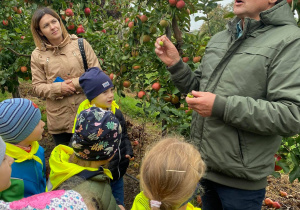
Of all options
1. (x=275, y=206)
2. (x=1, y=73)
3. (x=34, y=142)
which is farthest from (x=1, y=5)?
(x=275, y=206)

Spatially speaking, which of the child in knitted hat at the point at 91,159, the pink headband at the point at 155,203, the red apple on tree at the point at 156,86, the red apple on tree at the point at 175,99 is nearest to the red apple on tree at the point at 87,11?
the red apple on tree at the point at 156,86

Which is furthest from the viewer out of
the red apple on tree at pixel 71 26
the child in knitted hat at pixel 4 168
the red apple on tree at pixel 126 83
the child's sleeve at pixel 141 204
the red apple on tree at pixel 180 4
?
the red apple on tree at pixel 71 26

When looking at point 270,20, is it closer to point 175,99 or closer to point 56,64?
point 175,99

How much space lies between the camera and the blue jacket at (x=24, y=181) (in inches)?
44.8

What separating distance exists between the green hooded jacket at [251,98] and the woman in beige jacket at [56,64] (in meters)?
1.03

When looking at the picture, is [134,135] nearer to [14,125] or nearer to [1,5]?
[14,125]

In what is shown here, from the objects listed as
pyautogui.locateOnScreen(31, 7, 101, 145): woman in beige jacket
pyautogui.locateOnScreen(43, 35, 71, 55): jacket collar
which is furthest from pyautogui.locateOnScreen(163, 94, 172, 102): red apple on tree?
pyautogui.locateOnScreen(43, 35, 71, 55): jacket collar

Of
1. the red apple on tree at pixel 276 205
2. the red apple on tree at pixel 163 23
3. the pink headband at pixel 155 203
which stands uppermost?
the red apple on tree at pixel 163 23

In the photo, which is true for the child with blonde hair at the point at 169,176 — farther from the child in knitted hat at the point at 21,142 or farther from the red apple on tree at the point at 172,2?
the red apple on tree at the point at 172,2

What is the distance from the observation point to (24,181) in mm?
1206

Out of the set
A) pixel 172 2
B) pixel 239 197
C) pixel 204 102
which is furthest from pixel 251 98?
pixel 172 2

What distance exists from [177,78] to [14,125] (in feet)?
2.72

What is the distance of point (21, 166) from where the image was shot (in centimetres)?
122

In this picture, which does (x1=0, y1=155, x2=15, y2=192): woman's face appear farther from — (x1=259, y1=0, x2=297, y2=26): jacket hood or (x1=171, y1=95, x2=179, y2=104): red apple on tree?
(x1=171, y1=95, x2=179, y2=104): red apple on tree
